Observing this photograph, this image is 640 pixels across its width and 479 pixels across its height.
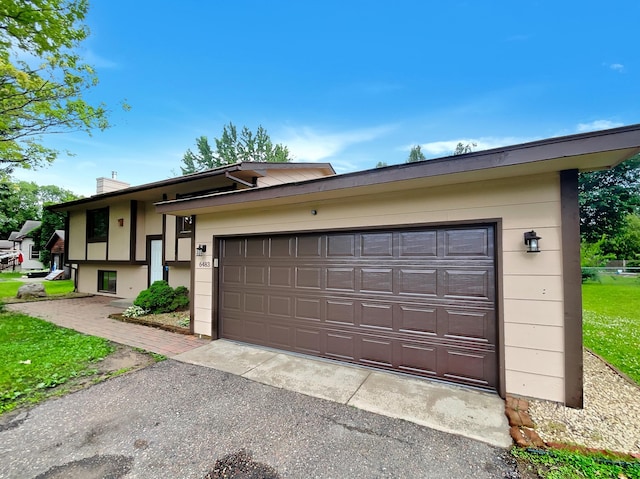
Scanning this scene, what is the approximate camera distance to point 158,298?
756 cm

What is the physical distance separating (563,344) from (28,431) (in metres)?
5.52

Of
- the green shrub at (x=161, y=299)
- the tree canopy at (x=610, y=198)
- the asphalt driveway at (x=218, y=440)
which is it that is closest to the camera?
the asphalt driveway at (x=218, y=440)

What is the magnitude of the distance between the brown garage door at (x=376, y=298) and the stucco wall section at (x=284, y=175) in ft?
9.57

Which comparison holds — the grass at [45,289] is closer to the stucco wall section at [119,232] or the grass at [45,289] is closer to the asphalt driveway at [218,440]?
the stucco wall section at [119,232]

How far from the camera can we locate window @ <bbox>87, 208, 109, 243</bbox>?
10719mm

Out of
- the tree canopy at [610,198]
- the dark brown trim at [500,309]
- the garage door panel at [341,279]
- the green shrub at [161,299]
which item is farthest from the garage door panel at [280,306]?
the tree canopy at [610,198]

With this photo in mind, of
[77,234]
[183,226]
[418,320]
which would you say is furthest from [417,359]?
[77,234]

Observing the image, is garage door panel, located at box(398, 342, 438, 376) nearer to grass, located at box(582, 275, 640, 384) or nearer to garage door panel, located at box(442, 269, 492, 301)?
garage door panel, located at box(442, 269, 492, 301)

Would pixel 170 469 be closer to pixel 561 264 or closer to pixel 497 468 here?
pixel 497 468

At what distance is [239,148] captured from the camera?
24672 millimetres

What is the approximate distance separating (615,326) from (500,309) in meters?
6.41

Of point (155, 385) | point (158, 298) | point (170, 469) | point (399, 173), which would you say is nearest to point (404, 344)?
point (399, 173)

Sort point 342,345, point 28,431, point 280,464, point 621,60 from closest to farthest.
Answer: point 280,464 < point 28,431 < point 342,345 < point 621,60

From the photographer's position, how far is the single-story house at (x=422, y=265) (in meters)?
2.95
